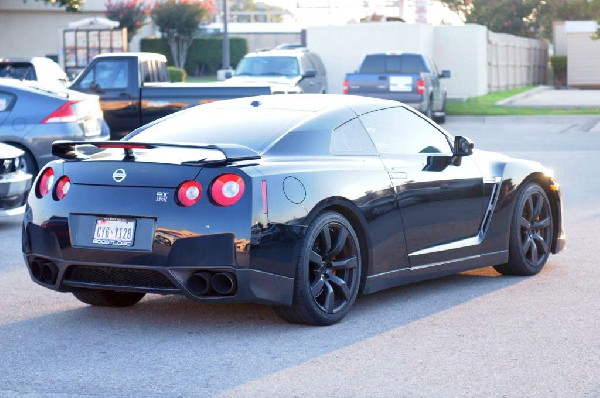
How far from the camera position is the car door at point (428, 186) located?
8.38 m

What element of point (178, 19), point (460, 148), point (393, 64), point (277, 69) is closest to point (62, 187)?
point (460, 148)

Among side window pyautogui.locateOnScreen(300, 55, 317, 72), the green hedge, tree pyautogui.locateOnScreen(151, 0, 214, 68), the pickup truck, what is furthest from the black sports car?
the green hedge

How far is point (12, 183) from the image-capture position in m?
12.3

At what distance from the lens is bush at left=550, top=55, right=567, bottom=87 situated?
61.0 meters

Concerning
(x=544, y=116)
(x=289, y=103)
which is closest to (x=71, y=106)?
(x=289, y=103)

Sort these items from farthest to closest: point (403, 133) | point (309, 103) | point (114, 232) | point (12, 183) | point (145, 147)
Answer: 1. point (12, 183)
2. point (403, 133)
3. point (309, 103)
4. point (145, 147)
5. point (114, 232)

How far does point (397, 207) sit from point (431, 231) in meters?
0.47

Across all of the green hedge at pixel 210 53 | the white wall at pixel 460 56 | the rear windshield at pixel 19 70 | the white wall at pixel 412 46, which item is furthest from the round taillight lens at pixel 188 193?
the green hedge at pixel 210 53

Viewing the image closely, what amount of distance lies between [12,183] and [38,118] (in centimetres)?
285

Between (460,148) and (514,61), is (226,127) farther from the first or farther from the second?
(514,61)

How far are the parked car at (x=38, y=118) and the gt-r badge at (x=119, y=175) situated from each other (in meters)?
7.44

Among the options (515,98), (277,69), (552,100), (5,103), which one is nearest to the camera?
(5,103)

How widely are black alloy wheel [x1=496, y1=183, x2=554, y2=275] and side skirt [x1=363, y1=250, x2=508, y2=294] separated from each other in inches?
5.1

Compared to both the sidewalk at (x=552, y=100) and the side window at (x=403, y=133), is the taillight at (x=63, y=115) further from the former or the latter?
the sidewalk at (x=552, y=100)
